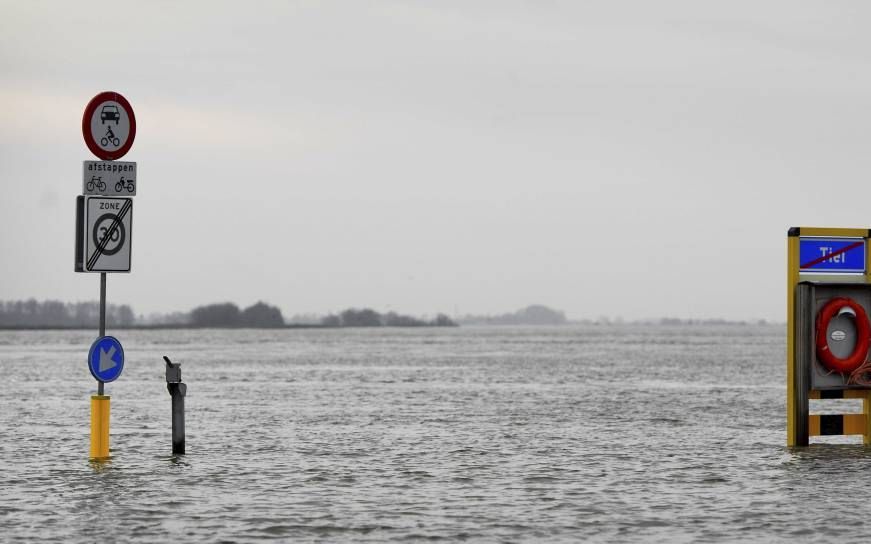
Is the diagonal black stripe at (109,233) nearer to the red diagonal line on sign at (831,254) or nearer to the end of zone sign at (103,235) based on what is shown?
the end of zone sign at (103,235)

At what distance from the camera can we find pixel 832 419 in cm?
1587

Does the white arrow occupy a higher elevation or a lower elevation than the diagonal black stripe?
lower

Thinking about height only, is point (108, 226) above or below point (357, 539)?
above

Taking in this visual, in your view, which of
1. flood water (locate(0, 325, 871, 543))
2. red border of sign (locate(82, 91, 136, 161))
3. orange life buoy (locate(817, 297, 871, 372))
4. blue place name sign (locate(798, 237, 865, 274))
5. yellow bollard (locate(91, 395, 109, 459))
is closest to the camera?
flood water (locate(0, 325, 871, 543))

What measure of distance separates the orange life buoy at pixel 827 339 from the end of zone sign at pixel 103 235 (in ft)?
28.0

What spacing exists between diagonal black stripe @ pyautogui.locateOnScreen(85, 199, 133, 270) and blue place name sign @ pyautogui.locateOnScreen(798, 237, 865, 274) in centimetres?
831

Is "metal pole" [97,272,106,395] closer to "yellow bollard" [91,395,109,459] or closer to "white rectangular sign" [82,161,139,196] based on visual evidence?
"yellow bollard" [91,395,109,459]

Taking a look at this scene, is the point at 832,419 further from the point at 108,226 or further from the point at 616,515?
the point at 108,226

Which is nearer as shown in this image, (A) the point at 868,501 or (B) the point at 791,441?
(A) the point at 868,501

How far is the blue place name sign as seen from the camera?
15789 millimetres

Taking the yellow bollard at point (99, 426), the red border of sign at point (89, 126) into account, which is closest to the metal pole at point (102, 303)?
the yellow bollard at point (99, 426)

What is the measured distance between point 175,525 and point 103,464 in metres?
4.61

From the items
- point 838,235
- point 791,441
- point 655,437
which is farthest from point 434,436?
point 838,235

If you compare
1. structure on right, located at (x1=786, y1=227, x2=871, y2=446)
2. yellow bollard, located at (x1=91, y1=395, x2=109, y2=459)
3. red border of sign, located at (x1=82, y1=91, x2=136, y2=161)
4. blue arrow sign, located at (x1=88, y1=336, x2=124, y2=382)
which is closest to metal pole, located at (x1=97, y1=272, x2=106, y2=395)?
blue arrow sign, located at (x1=88, y1=336, x2=124, y2=382)
